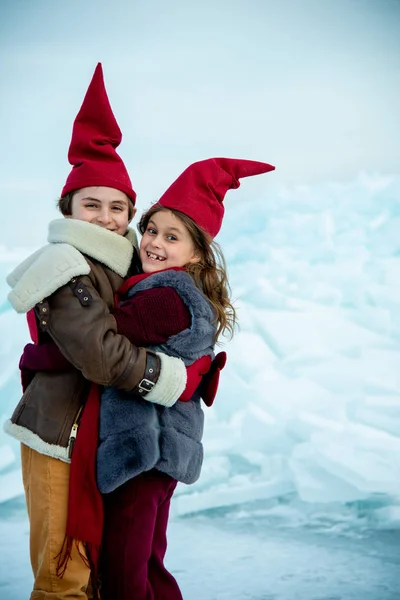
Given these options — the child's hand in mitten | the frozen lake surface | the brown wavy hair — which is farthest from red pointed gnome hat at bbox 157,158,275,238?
the frozen lake surface

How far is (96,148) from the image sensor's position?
2.14 metres

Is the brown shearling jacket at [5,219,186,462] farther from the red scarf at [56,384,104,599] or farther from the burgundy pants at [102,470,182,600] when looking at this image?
the burgundy pants at [102,470,182,600]

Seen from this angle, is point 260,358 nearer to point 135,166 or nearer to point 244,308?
point 244,308

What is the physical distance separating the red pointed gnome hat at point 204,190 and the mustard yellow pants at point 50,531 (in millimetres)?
759

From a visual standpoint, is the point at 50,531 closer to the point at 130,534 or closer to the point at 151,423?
the point at 130,534

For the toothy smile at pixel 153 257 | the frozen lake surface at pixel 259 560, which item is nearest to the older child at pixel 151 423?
the toothy smile at pixel 153 257

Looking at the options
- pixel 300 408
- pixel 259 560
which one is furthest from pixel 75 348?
pixel 300 408

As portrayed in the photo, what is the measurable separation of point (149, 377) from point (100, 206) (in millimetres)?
519

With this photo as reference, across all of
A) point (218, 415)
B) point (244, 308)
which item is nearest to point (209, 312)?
point (218, 415)

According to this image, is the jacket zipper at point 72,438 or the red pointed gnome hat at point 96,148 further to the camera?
the red pointed gnome hat at point 96,148

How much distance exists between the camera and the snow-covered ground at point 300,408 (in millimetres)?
3258

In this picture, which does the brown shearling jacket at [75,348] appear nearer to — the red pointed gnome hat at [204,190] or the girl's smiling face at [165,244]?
the girl's smiling face at [165,244]

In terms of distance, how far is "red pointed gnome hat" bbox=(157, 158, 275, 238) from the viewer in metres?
2.15

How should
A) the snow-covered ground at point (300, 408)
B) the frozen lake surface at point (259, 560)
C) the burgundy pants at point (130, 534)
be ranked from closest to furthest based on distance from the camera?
the burgundy pants at point (130, 534) → the frozen lake surface at point (259, 560) → the snow-covered ground at point (300, 408)
